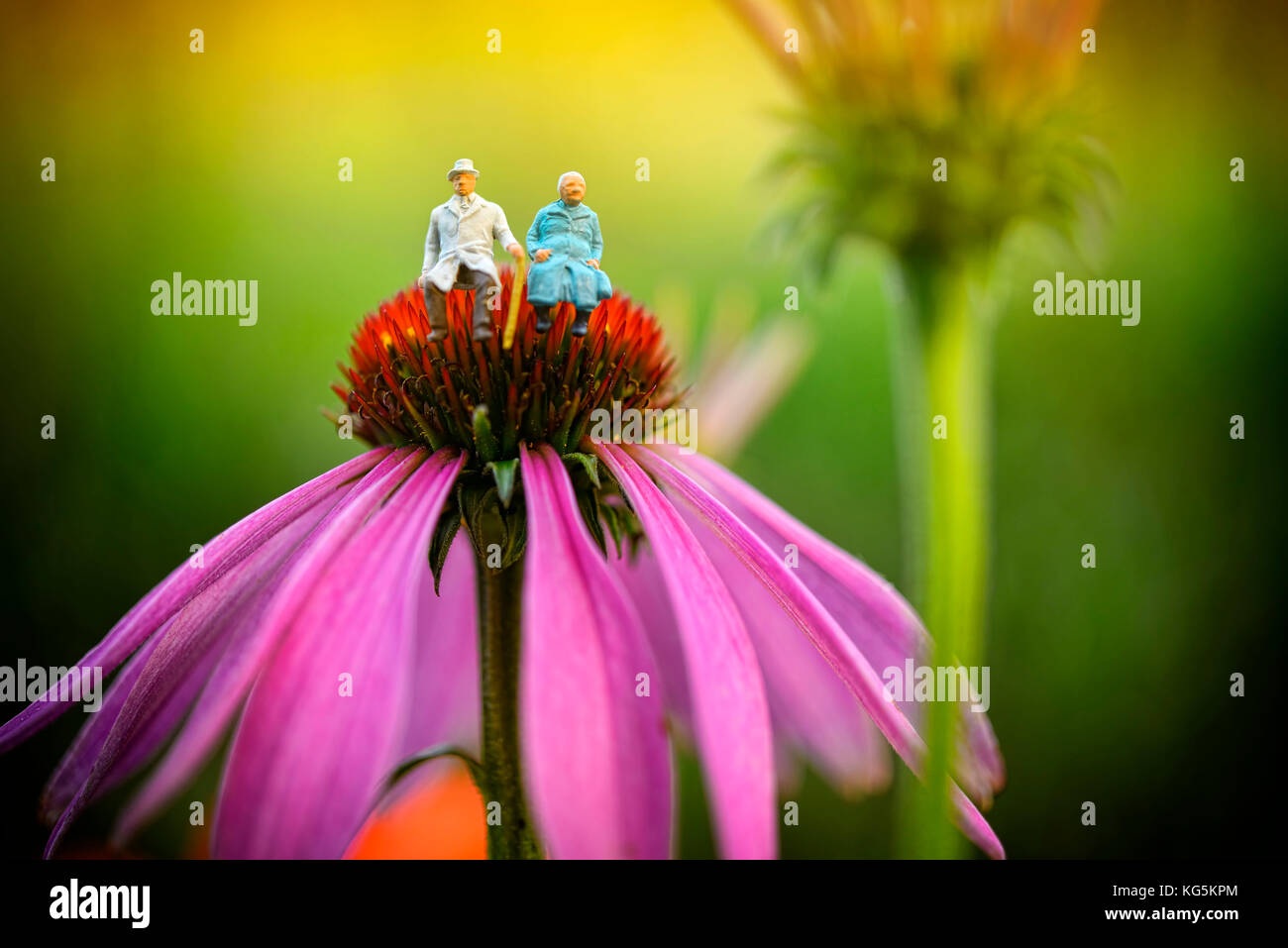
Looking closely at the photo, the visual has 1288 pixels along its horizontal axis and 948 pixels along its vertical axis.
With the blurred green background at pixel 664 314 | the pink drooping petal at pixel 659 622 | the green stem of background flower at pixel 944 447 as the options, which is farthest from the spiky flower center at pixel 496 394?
the blurred green background at pixel 664 314

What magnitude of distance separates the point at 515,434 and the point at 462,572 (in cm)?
22

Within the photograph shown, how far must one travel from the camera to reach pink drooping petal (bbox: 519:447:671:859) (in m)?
0.32

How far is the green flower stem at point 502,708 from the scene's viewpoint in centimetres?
45

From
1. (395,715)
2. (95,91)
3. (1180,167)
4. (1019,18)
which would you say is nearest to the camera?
(395,715)

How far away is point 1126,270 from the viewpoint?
1.13m

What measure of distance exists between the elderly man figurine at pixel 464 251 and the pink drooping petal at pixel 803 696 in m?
0.21

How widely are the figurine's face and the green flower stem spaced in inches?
8.2

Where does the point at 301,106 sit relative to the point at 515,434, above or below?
above

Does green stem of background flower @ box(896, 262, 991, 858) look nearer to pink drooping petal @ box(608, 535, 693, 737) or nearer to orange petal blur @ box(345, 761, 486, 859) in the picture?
pink drooping petal @ box(608, 535, 693, 737)

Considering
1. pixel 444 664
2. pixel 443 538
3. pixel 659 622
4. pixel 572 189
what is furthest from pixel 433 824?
pixel 572 189

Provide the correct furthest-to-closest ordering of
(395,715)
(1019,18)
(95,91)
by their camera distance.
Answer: (95,91) < (1019,18) < (395,715)

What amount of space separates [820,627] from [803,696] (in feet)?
0.66

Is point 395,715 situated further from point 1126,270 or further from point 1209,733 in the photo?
point 1126,270

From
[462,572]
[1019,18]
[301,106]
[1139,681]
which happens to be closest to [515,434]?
[462,572]
